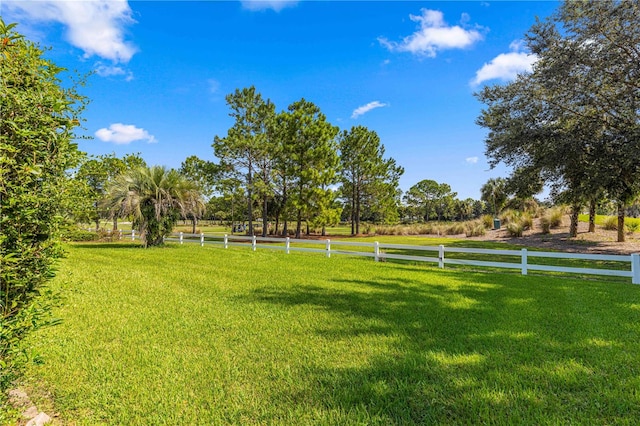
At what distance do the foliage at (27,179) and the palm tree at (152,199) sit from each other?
13.7 metres

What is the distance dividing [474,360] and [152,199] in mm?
15708

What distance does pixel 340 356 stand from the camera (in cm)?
385

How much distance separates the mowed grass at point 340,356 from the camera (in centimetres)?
280

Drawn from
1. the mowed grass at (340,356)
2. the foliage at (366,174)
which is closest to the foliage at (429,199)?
the foliage at (366,174)

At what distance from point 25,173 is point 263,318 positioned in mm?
3772

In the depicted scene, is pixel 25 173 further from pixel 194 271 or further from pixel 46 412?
pixel 194 271

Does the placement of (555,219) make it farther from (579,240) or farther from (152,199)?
(152,199)

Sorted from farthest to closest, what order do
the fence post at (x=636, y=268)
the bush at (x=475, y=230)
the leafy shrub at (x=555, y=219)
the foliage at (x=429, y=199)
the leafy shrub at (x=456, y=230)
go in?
the foliage at (x=429, y=199), the leafy shrub at (x=456, y=230), the bush at (x=475, y=230), the leafy shrub at (x=555, y=219), the fence post at (x=636, y=268)

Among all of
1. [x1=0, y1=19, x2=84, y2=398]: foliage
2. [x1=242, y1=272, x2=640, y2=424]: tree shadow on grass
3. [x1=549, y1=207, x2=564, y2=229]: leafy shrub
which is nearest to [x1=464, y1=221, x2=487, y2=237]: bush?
[x1=549, y1=207, x2=564, y2=229]: leafy shrub

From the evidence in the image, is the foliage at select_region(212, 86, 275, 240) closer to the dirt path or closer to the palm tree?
the palm tree

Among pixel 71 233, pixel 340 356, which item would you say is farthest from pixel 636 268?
Answer: pixel 71 233

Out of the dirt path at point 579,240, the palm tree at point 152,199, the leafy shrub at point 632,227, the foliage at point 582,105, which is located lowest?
the dirt path at point 579,240

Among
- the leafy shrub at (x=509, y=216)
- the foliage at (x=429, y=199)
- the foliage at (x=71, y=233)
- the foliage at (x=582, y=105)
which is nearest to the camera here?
the foliage at (x=71, y=233)

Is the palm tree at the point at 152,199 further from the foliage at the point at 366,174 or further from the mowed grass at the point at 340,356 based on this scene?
the foliage at the point at 366,174
